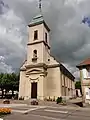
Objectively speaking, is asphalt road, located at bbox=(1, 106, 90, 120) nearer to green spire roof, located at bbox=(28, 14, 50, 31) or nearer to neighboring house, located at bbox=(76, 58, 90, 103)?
neighboring house, located at bbox=(76, 58, 90, 103)

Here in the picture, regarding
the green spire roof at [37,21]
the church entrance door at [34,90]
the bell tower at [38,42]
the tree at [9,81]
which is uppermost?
the green spire roof at [37,21]

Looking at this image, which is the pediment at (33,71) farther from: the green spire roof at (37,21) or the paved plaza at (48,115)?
the paved plaza at (48,115)

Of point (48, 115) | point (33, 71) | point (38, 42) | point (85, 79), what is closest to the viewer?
point (48, 115)

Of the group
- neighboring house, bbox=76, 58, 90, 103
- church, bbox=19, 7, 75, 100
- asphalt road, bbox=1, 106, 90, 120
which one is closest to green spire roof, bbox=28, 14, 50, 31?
church, bbox=19, 7, 75, 100

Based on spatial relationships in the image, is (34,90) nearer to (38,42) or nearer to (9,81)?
(38,42)

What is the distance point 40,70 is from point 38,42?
264 inches

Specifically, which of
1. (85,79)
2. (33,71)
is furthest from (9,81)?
(85,79)

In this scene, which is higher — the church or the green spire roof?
the green spire roof

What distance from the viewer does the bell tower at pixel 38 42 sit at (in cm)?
3767

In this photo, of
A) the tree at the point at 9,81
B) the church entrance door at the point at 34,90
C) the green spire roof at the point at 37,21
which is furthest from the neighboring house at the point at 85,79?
the tree at the point at 9,81

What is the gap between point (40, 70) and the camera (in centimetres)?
3575

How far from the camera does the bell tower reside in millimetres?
37669

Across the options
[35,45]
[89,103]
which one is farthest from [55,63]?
[89,103]

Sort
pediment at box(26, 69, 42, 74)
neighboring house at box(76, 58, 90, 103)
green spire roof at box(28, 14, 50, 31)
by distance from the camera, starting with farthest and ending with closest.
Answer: green spire roof at box(28, 14, 50, 31) → pediment at box(26, 69, 42, 74) → neighboring house at box(76, 58, 90, 103)
